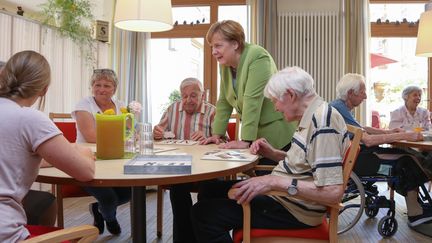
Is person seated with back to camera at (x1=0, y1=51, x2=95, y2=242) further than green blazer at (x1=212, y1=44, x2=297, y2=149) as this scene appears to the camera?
No

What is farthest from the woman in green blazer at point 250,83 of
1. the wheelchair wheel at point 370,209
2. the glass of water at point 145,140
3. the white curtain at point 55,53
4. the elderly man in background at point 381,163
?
the white curtain at point 55,53

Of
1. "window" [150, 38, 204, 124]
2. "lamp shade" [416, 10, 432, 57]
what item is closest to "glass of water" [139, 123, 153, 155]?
"lamp shade" [416, 10, 432, 57]

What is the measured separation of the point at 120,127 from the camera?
1.49 m

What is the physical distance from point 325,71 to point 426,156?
231 cm

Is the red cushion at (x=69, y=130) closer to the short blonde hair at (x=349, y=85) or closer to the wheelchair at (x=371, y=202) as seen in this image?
the wheelchair at (x=371, y=202)

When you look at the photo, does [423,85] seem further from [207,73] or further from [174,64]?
[174,64]

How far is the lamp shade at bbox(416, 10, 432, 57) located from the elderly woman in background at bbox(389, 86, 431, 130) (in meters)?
0.88

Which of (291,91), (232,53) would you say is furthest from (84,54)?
(291,91)

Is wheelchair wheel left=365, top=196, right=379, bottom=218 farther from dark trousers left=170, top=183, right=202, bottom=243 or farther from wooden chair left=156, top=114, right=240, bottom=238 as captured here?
dark trousers left=170, top=183, right=202, bottom=243

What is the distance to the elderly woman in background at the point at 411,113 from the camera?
4.01 m

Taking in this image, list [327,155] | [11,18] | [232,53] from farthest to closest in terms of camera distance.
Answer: [11,18] < [232,53] < [327,155]

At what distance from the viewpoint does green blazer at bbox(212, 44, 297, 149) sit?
1.95m

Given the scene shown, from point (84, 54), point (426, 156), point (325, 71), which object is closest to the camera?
point (426, 156)

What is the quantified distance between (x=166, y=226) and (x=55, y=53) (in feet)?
7.11
